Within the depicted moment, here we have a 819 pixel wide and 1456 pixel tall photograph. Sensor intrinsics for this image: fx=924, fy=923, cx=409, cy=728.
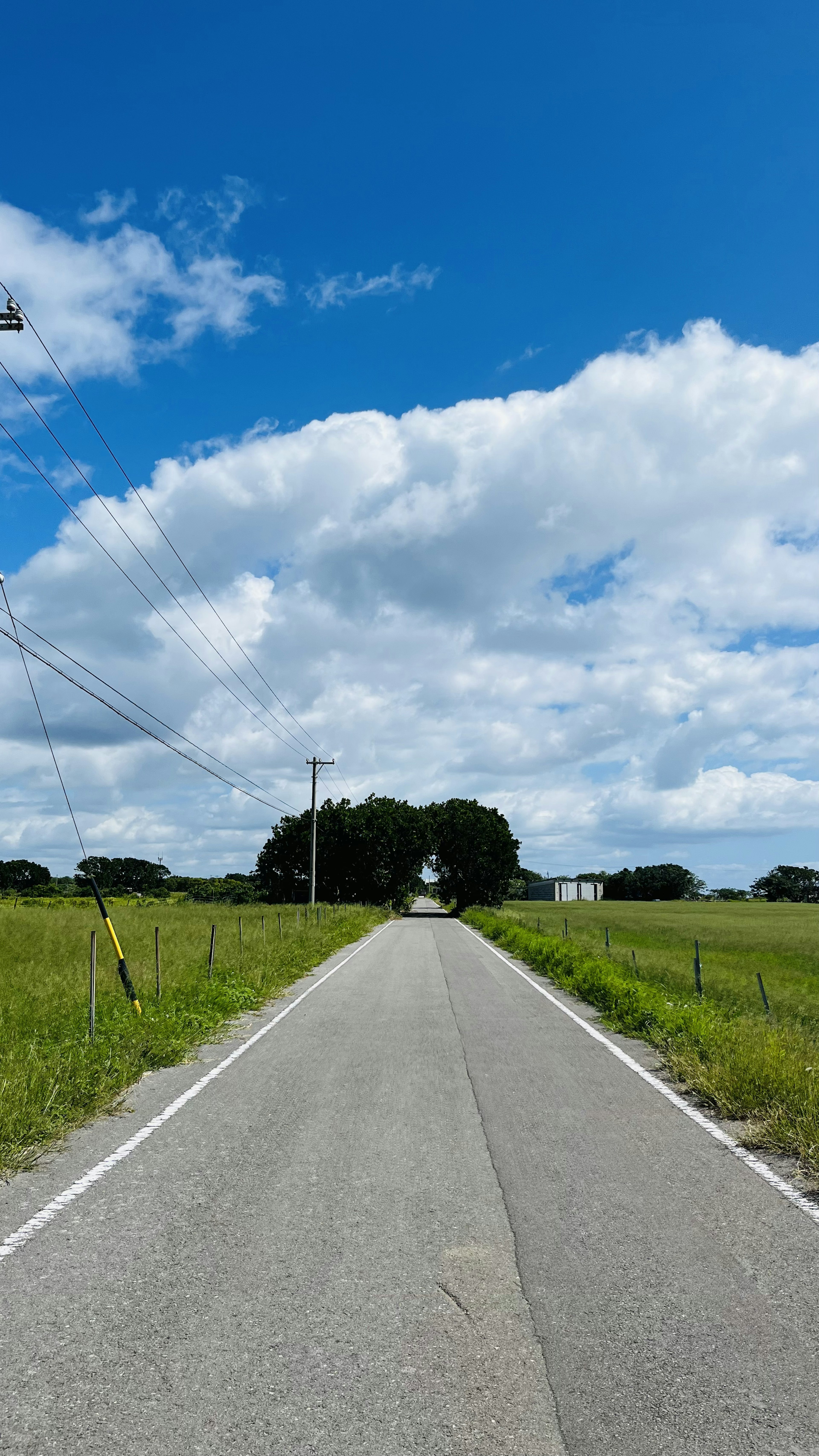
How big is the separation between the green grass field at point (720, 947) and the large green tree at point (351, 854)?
988 centimetres

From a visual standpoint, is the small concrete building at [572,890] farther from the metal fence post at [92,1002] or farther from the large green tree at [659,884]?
the metal fence post at [92,1002]

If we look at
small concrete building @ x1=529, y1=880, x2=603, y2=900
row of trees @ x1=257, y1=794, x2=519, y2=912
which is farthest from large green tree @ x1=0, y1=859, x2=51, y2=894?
small concrete building @ x1=529, y1=880, x2=603, y2=900

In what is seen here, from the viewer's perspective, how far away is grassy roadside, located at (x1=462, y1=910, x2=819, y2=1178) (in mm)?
7527

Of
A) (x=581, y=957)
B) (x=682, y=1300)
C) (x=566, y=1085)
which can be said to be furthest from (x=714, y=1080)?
(x=581, y=957)

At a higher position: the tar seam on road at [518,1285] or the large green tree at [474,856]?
the large green tree at [474,856]

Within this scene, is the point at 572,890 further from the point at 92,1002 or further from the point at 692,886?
the point at 92,1002

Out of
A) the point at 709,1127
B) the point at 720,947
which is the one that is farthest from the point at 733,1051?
the point at 720,947

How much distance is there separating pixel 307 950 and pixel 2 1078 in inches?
791

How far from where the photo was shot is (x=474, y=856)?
275 feet

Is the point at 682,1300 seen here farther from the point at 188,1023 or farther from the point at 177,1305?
the point at 188,1023

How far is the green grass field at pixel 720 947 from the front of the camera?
17578 millimetres

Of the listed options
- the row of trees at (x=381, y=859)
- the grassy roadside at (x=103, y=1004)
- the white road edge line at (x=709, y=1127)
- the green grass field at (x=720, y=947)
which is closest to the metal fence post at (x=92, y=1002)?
the grassy roadside at (x=103, y=1004)

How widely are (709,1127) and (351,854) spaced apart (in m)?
66.4

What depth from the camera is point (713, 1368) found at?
3883 mm
